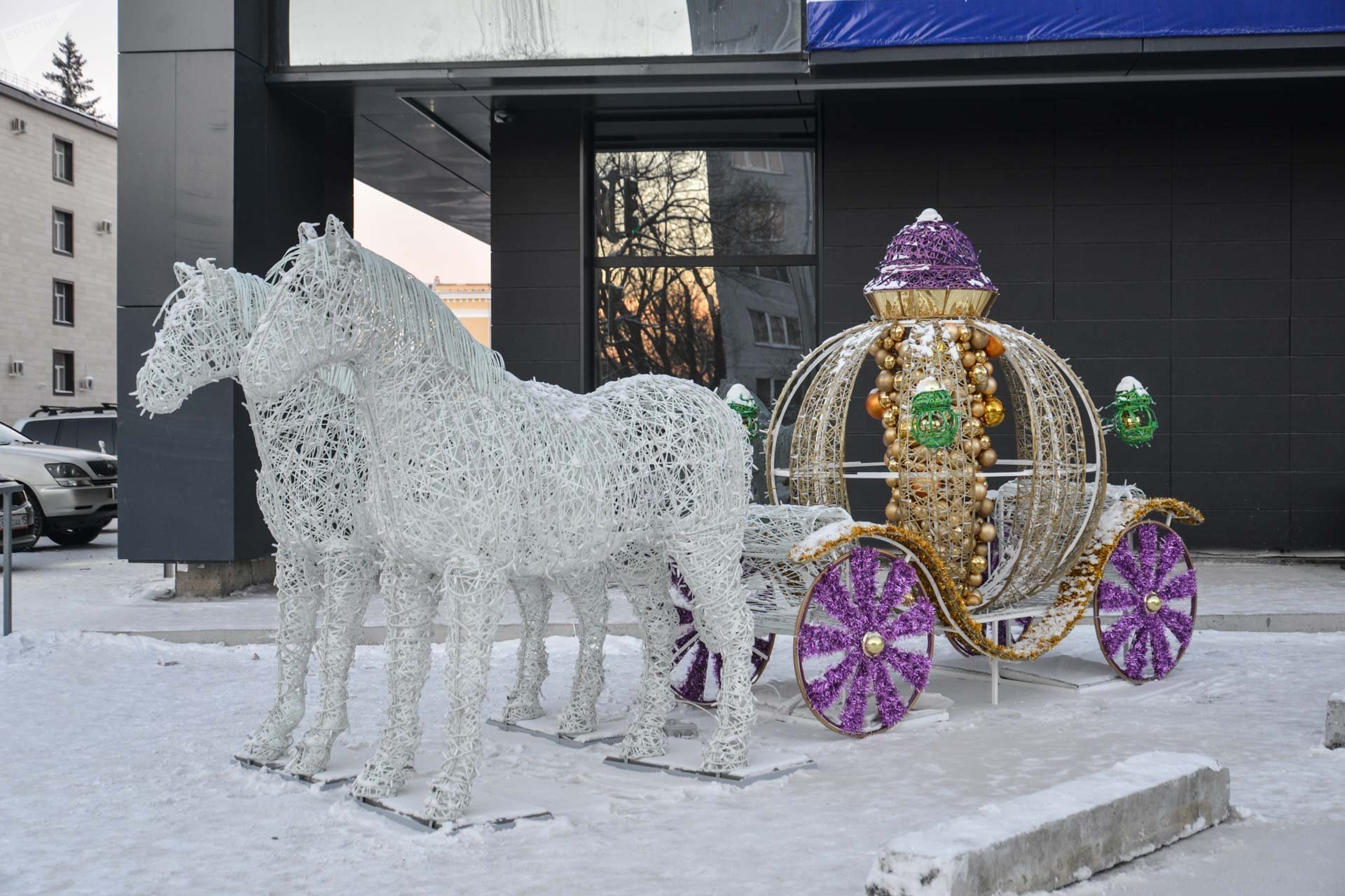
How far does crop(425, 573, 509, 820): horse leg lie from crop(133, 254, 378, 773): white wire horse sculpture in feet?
2.05

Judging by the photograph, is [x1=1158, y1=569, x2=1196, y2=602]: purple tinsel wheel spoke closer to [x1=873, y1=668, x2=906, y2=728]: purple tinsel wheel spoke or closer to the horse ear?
[x1=873, y1=668, x2=906, y2=728]: purple tinsel wheel spoke

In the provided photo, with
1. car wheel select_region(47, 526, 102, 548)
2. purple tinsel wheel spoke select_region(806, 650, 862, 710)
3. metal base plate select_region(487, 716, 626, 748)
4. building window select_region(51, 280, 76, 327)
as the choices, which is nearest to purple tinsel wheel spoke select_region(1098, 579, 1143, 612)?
purple tinsel wheel spoke select_region(806, 650, 862, 710)

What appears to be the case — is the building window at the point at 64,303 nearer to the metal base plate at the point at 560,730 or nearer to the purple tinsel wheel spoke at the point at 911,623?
the metal base plate at the point at 560,730

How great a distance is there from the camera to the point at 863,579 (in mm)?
6020

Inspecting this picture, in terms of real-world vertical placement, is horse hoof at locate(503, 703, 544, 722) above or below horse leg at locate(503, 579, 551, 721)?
below

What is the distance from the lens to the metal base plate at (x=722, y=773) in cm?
527

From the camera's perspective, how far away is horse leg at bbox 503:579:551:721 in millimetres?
6250

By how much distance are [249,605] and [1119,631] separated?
21.3 feet

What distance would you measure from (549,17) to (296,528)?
6.86m

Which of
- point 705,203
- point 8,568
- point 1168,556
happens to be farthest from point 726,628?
point 705,203

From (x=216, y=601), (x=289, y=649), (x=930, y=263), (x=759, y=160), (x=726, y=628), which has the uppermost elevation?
(x=759, y=160)

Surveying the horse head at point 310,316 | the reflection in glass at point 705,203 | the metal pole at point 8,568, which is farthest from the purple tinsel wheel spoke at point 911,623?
the reflection in glass at point 705,203

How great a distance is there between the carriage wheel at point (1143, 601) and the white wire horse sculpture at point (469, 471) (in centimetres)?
282

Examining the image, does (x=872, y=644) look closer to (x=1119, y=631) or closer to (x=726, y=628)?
(x=726, y=628)
